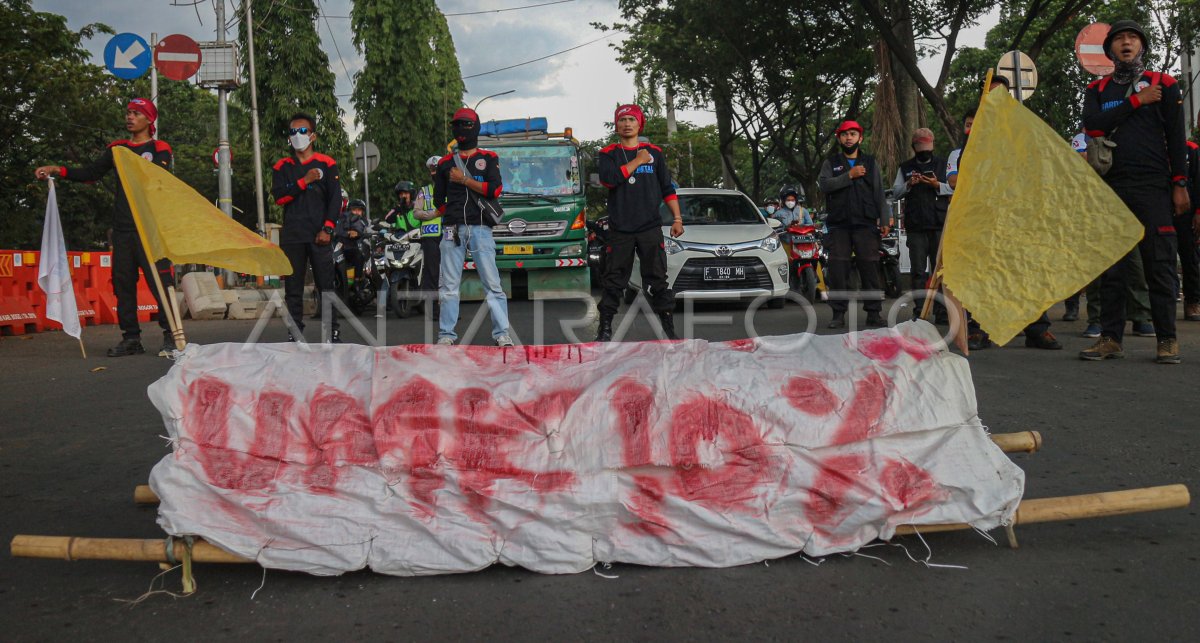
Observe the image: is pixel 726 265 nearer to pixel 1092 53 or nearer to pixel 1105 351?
pixel 1092 53

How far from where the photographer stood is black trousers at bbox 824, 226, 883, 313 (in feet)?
33.9

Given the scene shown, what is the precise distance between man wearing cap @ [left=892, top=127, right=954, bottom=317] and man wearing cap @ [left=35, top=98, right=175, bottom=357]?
651 cm

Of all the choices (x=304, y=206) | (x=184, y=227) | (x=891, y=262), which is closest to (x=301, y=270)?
(x=304, y=206)

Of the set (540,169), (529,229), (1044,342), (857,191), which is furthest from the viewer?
(540,169)

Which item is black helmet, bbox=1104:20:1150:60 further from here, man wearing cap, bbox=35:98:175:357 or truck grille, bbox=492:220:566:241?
truck grille, bbox=492:220:566:241

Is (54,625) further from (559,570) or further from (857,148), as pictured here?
(857,148)

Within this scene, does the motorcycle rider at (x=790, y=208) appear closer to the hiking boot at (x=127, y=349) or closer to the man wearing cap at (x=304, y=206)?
the man wearing cap at (x=304, y=206)

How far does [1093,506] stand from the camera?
3.31 metres

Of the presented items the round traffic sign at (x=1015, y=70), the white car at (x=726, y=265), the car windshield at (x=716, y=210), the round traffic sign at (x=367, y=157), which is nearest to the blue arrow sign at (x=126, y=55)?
the car windshield at (x=716, y=210)

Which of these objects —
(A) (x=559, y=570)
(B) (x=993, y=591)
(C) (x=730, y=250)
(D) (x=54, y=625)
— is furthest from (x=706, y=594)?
(C) (x=730, y=250)

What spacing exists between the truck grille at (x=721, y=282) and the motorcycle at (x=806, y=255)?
1795 mm

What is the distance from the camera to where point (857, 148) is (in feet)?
33.6

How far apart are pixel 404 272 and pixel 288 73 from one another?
87.9 feet

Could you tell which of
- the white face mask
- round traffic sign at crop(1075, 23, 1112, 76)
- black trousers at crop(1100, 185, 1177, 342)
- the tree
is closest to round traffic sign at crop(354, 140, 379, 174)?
the tree
